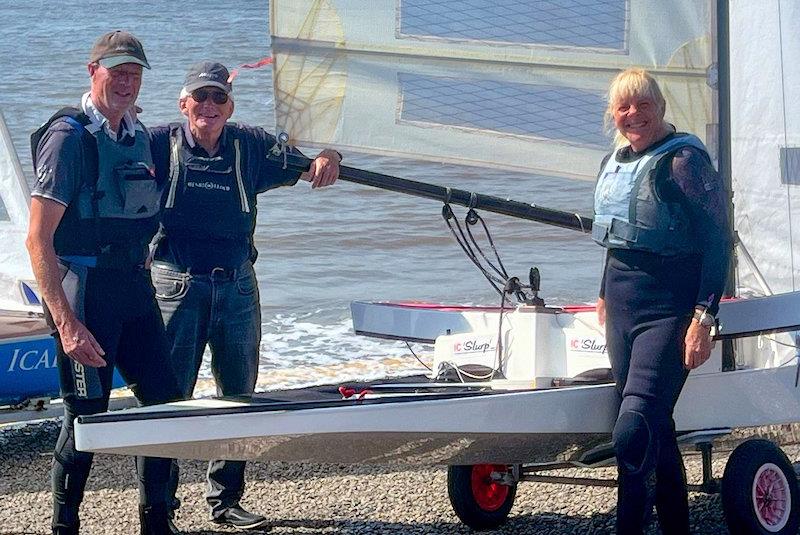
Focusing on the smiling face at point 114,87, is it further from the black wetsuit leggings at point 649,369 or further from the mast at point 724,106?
the mast at point 724,106

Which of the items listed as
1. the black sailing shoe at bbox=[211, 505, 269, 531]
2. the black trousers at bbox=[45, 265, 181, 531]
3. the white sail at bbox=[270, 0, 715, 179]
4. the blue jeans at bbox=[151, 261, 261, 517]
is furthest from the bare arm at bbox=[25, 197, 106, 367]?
the white sail at bbox=[270, 0, 715, 179]

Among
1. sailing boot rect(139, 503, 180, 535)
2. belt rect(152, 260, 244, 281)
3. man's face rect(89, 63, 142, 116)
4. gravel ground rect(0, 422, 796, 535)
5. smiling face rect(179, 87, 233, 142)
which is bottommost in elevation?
sailing boot rect(139, 503, 180, 535)

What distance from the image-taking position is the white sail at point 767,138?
5113 mm

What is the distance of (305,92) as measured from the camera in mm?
5359

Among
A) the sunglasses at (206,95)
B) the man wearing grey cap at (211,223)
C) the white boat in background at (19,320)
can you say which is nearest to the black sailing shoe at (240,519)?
the man wearing grey cap at (211,223)

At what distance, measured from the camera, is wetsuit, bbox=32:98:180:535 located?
3684 millimetres

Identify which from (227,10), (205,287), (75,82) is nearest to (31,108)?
(75,82)

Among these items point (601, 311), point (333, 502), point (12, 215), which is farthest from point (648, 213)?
point (12, 215)

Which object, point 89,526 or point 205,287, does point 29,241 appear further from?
point 89,526

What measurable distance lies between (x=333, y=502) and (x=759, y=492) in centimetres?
147

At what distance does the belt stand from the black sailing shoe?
769 mm

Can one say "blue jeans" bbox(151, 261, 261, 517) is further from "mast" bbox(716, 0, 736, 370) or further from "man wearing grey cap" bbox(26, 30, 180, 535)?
"mast" bbox(716, 0, 736, 370)

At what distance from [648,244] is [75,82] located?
18.1m

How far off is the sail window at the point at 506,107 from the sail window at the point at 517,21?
174 mm
